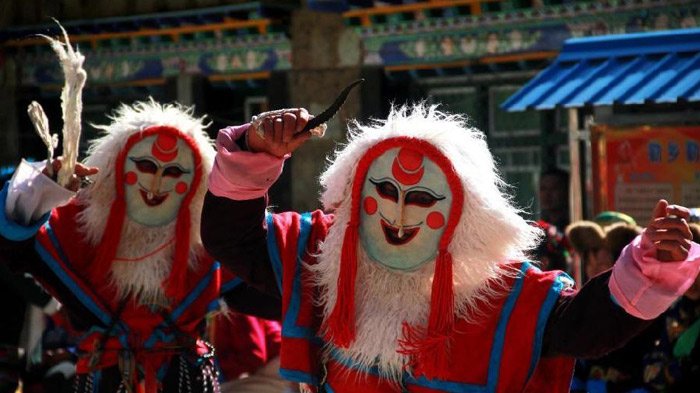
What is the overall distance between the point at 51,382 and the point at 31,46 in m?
6.64

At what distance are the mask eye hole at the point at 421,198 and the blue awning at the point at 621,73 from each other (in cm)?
334

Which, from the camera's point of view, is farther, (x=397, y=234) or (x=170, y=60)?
(x=170, y=60)

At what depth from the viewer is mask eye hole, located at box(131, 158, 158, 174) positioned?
215 inches

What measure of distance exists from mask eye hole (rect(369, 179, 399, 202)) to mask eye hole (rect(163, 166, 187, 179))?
1.74 m

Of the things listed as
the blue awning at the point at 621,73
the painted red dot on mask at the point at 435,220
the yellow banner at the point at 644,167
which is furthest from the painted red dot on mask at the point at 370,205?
the yellow banner at the point at 644,167

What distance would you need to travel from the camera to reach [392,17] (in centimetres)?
1089

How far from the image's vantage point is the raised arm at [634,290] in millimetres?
3320

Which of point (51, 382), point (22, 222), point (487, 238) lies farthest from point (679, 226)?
point (51, 382)

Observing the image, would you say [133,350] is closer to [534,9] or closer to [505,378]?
[505,378]

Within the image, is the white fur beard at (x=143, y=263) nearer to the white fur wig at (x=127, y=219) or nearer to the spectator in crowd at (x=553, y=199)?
the white fur wig at (x=127, y=219)

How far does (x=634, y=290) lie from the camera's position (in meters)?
3.38

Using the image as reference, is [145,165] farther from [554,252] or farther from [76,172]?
[554,252]

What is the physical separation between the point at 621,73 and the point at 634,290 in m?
4.24

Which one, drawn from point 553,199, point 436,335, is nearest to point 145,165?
point 436,335
